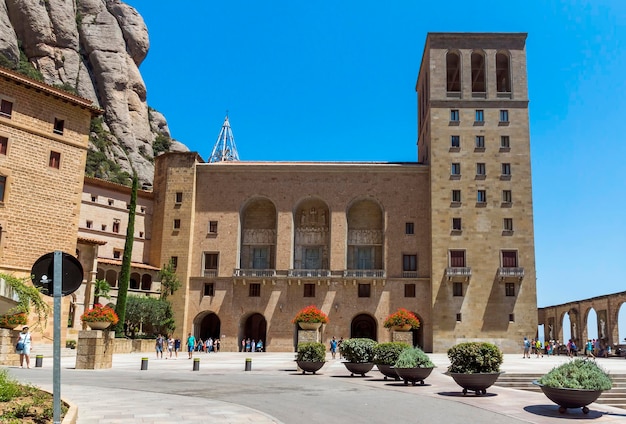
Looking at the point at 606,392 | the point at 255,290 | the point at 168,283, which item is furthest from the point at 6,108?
the point at 606,392

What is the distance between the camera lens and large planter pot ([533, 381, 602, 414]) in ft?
41.0

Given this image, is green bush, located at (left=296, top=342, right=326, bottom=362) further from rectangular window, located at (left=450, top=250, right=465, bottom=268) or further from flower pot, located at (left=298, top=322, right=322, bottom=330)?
rectangular window, located at (left=450, top=250, right=465, bottom=268)

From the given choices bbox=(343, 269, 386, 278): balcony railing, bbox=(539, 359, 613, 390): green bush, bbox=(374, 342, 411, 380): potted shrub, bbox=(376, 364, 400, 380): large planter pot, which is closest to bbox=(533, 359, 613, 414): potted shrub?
bbox=(539, 359, 613, 390): green bush

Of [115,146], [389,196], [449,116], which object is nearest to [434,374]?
[389,196]

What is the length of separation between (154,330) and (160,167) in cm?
1482

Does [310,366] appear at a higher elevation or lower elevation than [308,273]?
lower

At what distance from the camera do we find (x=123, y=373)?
22.8m

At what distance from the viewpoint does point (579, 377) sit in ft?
42.1

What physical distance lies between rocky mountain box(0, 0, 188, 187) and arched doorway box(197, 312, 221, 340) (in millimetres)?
35141

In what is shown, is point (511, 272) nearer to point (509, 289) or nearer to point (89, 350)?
point (509, 289)

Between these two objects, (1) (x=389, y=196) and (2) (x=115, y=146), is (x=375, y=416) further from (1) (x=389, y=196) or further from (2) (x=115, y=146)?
(2) (x=115, y=146)

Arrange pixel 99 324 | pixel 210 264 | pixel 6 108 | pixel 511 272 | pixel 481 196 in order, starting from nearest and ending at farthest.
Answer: pixel 99 324 < pixel 6 108 < pixel 511 272 < pixel 481 196 < pixel 210 264

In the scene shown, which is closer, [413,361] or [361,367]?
[413,361]

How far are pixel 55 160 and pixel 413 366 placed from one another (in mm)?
28562
